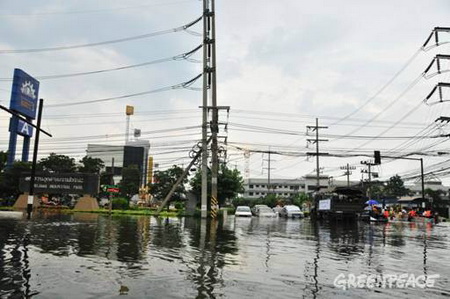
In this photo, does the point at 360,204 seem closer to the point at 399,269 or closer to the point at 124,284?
the point at 399,269

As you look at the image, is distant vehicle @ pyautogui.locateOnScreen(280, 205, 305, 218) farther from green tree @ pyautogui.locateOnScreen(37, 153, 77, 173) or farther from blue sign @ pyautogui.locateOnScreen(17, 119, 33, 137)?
green tree @ pyautogui.locateOnScreen(37, 153, 77, 173)

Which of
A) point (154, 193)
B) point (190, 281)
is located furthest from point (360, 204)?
point (154, 193)

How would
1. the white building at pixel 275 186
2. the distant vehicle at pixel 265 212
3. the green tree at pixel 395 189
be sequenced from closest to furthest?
the distant vehicle at pixel 265 212
the green tree at pixel 395 189
the white building at pixel 275 186

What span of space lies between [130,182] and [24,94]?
37.1 m

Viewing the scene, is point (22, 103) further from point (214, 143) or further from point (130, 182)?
point (130, 182)

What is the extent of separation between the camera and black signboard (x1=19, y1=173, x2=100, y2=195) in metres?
52.5

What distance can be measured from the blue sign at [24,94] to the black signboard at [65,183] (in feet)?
37.5

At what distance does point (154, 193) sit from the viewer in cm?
7594

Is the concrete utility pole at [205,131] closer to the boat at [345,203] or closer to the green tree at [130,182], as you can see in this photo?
the boat at [345,203]

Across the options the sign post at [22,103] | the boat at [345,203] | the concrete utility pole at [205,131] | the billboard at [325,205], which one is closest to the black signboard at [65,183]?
the sign post at [22,103]

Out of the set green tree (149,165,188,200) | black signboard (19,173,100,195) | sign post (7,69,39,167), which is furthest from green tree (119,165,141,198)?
black signboard (19,173,100,195)

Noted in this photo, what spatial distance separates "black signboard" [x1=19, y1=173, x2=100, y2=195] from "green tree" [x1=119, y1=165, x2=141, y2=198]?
38923mm

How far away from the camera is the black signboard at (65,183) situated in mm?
52531

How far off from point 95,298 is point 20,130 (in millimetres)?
62314
